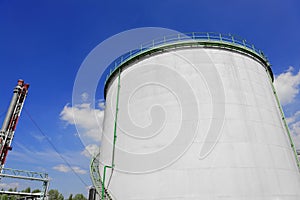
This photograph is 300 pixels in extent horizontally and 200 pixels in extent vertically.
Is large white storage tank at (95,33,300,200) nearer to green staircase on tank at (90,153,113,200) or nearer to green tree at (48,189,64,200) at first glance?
green staircase on tank at (90,153,113,200)

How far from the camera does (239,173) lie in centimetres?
977

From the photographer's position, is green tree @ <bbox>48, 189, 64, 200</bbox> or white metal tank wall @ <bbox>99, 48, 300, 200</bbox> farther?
green tree @ <bbox>48, 189, 64, 200</bbox>

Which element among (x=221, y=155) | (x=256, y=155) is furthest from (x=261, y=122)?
(x=221, y=155)

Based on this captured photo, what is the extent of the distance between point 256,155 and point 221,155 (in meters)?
1.97

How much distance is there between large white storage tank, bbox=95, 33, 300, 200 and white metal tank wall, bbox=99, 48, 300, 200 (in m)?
0.05

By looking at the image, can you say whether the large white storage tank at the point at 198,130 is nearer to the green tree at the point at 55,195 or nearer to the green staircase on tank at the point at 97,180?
the green staircase on tank at the point at 97,180

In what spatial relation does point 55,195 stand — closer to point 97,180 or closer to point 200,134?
point 97,180

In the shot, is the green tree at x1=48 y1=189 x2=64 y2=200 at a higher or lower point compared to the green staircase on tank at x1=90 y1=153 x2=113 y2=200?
higher

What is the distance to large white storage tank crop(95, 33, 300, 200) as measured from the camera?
9.92 metres

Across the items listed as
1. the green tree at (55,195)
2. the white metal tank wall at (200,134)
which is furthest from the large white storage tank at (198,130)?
the green tree at (55,195)

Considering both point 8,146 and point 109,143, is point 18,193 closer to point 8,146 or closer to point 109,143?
point 8,146

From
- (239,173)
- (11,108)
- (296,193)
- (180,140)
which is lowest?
(296,193)

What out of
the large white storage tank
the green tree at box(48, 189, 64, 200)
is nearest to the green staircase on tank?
the large white storage tank

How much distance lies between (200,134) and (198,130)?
244 millimetres
